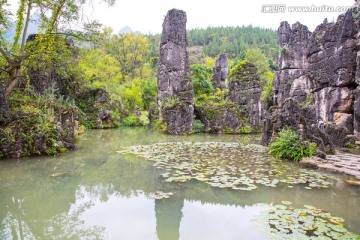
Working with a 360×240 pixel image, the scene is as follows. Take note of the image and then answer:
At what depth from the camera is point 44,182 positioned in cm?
550

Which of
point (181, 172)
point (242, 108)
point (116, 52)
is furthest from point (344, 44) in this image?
point (116, 52)

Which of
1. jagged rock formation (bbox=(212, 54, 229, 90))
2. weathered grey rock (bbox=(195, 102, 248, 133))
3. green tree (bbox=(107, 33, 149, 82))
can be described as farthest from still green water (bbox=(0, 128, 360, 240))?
green tree (bbox=(107, 33, 149, 82))

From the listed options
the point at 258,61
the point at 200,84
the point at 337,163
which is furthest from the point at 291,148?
the point at 258,61

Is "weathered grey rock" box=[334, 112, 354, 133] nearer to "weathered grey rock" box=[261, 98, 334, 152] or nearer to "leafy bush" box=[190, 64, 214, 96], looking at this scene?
"weathered grey rock" box=[261, 98, 334, 152]

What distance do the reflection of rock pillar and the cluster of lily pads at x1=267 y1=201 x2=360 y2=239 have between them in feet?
3.87

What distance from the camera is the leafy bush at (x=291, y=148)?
7.51 m

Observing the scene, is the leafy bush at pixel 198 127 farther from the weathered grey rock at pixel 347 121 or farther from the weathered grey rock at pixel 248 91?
the weathered grey rock at pixel 347 121

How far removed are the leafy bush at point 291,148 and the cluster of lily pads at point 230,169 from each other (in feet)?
1.16

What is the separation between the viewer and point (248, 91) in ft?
56.1

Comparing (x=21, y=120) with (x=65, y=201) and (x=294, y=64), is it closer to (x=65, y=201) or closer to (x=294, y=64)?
(x=65, y=201)

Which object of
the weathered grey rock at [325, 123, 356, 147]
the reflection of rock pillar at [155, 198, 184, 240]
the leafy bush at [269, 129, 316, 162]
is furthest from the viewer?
the weathered grey rock at [325, 123, 356, 147]

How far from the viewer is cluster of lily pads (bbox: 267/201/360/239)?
3.21 metres

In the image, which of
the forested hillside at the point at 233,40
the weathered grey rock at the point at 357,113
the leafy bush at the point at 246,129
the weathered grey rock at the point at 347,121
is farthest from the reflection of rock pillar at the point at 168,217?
the forested hillside at the point at 233,40

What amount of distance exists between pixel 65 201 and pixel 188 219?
209 centimetres
